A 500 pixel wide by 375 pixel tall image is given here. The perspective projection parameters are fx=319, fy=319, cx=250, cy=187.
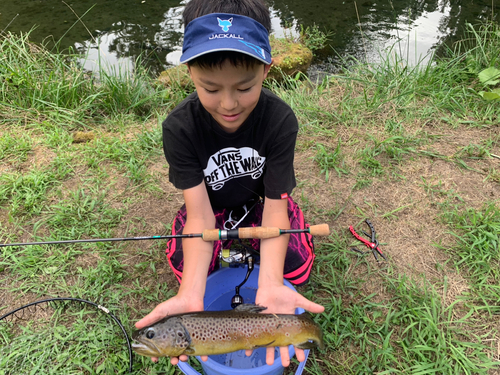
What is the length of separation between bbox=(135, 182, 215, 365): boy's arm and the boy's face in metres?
0.63

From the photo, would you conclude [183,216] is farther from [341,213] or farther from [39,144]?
[39,144]

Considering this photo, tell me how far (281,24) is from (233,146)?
7.34 metres

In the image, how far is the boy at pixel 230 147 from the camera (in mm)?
1479

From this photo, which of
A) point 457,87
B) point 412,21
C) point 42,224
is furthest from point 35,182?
point 412,21

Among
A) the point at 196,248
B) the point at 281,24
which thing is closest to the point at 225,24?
the point at 196,248

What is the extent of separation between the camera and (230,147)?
2.04m

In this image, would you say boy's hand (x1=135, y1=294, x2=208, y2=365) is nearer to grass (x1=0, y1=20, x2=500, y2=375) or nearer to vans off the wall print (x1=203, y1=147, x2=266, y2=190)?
grass (x1=0, y1=20, x2=500, y2=375)

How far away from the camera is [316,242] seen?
2.87 metres

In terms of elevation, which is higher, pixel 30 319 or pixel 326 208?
pixel 326 208

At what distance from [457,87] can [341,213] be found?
262 centimetres

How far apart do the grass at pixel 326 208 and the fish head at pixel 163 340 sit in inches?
24.1

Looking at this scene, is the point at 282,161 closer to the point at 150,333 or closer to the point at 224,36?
the point at 224,36

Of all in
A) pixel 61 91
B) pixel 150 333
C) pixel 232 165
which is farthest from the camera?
pixel 61 91

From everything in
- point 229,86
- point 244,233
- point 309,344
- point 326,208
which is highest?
point 229,86
